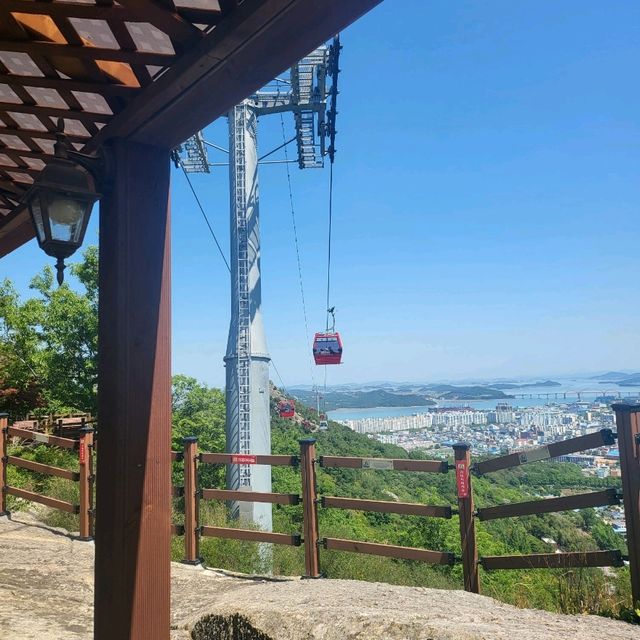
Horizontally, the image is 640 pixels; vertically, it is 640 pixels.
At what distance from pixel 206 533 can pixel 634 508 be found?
12.7ft

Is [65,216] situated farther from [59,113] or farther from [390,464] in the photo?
[390,464]

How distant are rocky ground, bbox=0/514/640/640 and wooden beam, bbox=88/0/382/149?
2565mm

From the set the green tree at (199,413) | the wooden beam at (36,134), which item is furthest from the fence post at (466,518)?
the green tree at (199,413)

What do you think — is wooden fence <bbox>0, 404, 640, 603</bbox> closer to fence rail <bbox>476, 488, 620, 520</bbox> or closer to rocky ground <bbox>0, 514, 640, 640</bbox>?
fence rail <bbox>476, 488, 620, 520</bbox>

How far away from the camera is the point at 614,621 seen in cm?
332

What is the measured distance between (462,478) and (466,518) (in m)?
0.31

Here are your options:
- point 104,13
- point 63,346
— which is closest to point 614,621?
point 104,13

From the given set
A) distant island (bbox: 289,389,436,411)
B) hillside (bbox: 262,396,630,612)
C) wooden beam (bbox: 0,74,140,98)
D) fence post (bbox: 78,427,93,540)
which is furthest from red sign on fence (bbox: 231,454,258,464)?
distant island (bbox: 289,389,436,411)

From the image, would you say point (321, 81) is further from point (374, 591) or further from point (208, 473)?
point (374, 591)

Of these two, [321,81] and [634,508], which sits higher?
[321,81]

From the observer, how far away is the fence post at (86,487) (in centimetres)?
646

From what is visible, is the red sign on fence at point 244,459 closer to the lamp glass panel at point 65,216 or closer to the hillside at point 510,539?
the hillside at point 510,539

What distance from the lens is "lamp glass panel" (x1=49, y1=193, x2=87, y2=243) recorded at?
2.60 metres

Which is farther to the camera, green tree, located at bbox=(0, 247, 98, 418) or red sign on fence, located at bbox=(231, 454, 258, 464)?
green tree, located at bbox=(0, 247, 98, 418)
